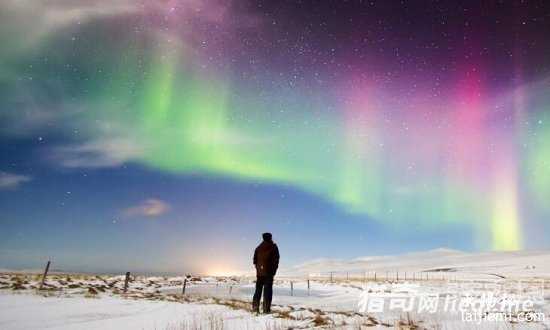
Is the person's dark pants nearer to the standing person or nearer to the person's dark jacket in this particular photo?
the standing person

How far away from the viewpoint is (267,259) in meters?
11.7

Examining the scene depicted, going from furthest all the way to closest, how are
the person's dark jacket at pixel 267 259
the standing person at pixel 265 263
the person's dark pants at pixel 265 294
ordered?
the person's dark jacket at pixel 267 259
the standing person at pixel 265 263
the person's dark pants at pixel 265 294

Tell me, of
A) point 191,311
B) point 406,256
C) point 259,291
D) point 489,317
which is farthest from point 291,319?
point 406,256

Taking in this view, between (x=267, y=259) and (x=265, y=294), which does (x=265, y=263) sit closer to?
(x=267, y=259)

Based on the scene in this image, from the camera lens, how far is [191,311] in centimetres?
1156

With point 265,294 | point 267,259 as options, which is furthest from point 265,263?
point 265,294

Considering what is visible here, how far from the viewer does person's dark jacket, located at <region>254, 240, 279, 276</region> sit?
38.2 ft

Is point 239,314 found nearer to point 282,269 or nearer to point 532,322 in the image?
point 532,322

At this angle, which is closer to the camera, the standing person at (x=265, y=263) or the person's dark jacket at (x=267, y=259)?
the standing person at (x=265, y=263)

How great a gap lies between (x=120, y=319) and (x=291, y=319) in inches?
169

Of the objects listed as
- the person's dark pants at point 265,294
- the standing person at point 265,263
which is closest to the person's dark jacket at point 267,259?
the standing person at point 265,263

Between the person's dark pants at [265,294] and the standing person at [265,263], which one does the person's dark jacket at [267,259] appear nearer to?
the standing person at [265,263]

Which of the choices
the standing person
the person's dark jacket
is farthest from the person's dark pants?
the person's dark jacket

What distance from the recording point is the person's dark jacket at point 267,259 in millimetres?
11641
